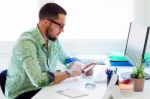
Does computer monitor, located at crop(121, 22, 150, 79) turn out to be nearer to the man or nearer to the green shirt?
the man

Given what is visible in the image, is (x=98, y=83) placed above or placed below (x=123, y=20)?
below

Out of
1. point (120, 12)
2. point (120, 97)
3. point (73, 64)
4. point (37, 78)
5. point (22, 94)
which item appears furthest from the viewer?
point (120, 12)

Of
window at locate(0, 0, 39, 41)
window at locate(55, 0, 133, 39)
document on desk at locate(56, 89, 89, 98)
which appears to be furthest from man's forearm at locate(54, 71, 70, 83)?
window at locate(0, 0, 39, 41)

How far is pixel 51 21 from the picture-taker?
2.23 meters

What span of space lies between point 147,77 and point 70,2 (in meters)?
1.55

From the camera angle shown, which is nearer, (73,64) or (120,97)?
(120,97)

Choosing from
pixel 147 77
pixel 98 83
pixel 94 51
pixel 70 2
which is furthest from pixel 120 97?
pixel 70 2

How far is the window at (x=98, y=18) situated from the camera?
340 cm

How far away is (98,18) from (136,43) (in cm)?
121

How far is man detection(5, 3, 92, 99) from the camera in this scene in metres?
2.08

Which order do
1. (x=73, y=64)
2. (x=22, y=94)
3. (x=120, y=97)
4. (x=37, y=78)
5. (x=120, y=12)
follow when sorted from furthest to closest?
(x=120, y=12) → (x=73, y=64) → (x=22, y=94) → (x=37, y=78) → (x=120, y=97)

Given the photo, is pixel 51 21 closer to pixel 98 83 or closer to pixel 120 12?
pixel 98 83

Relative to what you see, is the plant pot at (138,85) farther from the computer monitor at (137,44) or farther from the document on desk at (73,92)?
the document on desk at (73,92)

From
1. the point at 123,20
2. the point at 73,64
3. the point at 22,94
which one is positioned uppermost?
the point at 123,20
